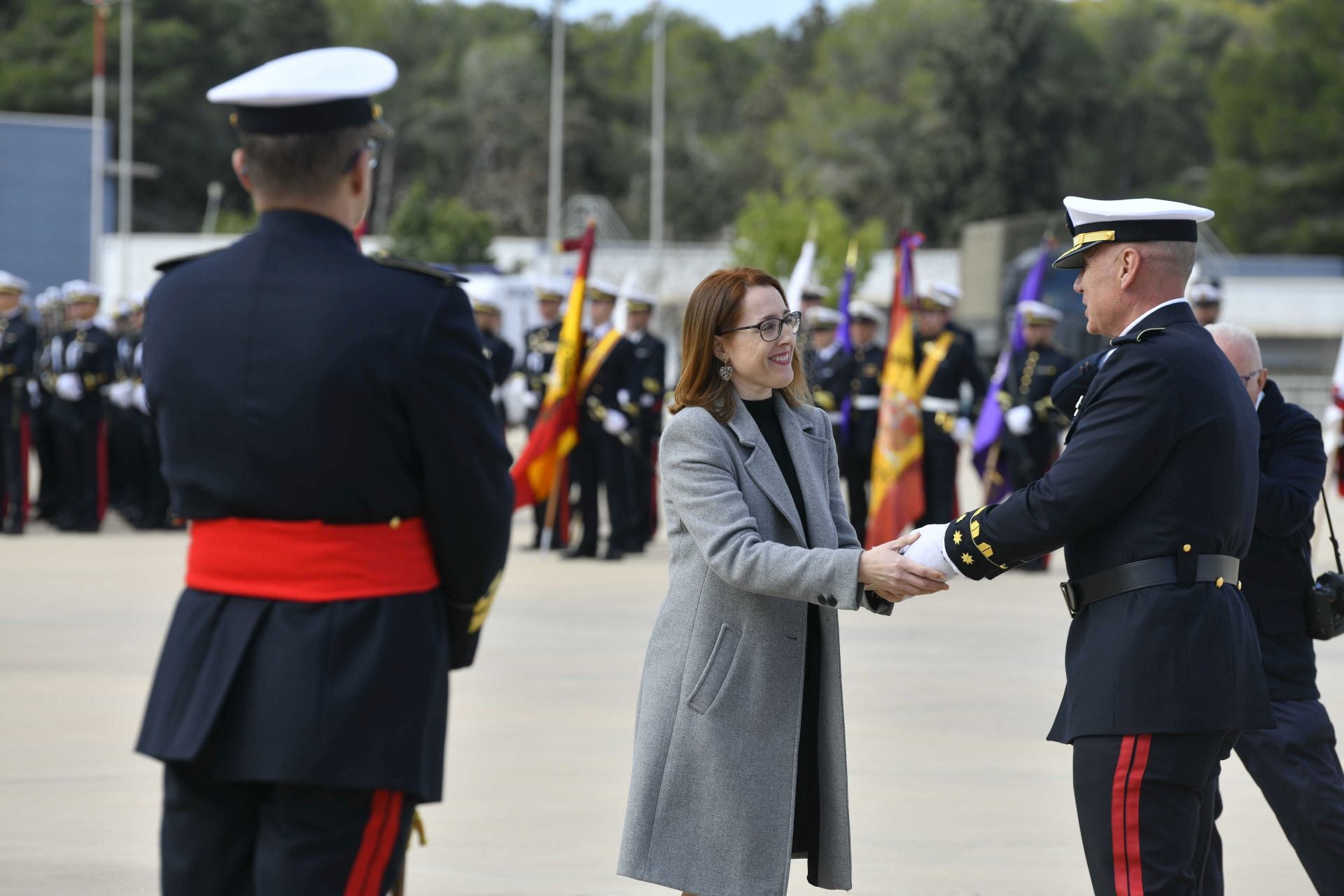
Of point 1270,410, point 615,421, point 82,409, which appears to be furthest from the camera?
point 82,409

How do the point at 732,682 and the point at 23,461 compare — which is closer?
the point at 732,682

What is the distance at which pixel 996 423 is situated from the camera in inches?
564

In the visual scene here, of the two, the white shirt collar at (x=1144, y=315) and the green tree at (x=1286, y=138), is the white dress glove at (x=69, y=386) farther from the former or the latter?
the green tree at (x=1286, y=138)

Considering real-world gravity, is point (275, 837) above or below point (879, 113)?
below

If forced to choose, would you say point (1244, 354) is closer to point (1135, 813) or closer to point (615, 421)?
point (1135, 813)

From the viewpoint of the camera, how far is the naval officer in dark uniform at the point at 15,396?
15211 millimetres

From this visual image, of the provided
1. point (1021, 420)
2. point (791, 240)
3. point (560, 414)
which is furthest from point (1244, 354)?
point (791, 240)

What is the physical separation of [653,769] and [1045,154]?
70.5 m

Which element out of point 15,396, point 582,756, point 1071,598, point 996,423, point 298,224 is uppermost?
point 298,224

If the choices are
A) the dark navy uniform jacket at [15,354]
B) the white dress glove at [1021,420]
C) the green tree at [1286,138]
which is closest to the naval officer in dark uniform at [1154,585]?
the white dress glove at [1021,420]

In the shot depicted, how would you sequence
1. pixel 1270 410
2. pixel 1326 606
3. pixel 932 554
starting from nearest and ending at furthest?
1. pixel 932 554
2. pixel 1326 606
3. pixel 1270 410

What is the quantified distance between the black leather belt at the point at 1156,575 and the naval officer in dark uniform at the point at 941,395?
10.6 m

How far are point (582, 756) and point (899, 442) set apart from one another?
7.70 metres

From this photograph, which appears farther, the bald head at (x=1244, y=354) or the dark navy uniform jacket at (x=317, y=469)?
the bald head at (x=1244, y=354)
